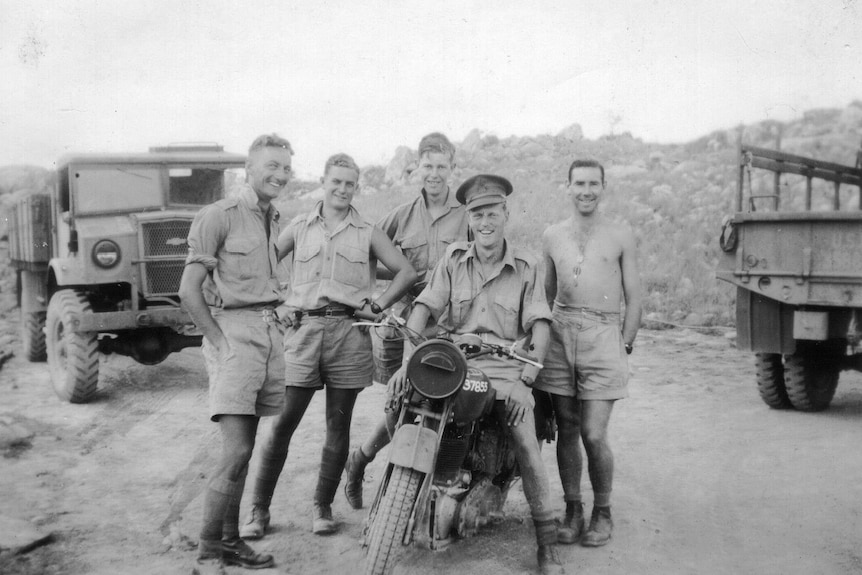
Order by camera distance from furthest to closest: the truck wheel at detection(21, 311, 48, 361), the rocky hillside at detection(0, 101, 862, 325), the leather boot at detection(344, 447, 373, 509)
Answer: the rocky hillside at detection(0, 101, 862, 325) → the truck wheel at detection(21, 311, 48, 361) → the leather boot at detection(344, 447, 373, 509)

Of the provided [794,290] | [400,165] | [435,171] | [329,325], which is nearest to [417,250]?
[435,171]

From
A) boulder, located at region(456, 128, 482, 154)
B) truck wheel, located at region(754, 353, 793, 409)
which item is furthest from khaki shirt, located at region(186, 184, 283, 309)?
boulder, located at region(456, 128, 482, 154)

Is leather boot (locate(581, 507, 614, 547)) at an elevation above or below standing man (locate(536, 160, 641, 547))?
below

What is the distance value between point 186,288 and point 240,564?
1295 mm

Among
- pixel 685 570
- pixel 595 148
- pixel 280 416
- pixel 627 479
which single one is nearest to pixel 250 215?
pixel 280 416

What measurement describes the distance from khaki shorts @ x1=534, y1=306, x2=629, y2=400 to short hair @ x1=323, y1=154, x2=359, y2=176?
1343 millimetres

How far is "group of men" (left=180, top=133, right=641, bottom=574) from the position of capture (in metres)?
3.69

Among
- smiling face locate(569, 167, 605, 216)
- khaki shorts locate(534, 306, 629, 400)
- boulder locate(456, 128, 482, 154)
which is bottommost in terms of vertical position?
khaki shorts locate(534, 306, 629, 400)

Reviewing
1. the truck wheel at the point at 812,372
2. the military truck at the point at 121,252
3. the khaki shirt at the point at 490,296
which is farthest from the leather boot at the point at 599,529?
the military truck at the point at 121,252

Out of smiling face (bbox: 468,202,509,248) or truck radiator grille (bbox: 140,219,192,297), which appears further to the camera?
truck radiator grille (bbox: 140,219,192,297)

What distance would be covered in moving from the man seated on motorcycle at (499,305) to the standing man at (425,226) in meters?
0.59

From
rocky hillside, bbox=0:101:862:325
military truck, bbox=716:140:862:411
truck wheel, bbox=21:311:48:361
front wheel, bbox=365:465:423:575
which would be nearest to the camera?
front wheel, bbox=365:465:423:575

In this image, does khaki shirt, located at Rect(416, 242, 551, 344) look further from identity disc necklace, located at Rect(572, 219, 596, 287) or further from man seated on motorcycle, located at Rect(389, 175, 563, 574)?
identity disc necklace, located at Rect(572, 219, 596, 287)

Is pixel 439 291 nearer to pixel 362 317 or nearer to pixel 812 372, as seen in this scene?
pixel 362 317
